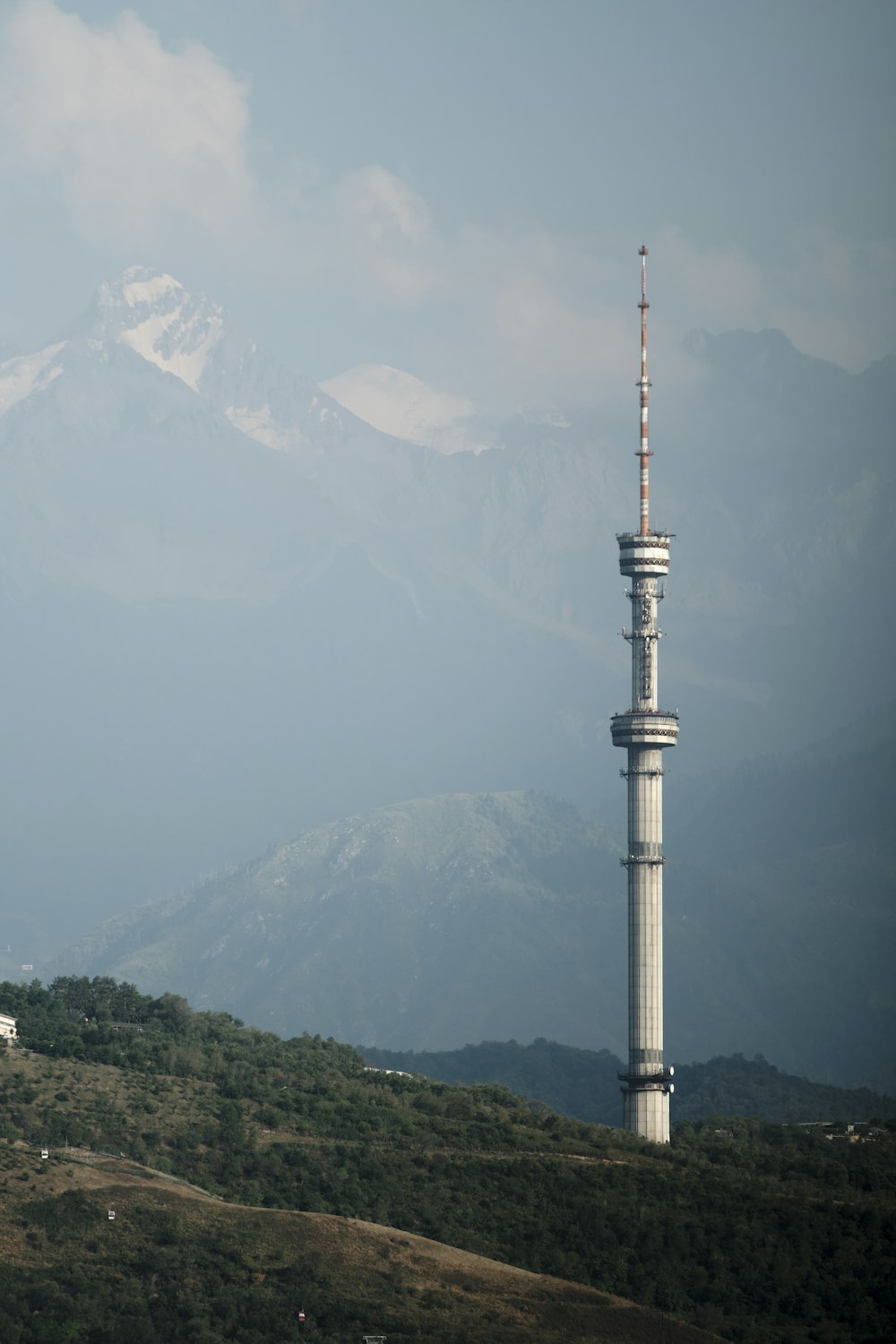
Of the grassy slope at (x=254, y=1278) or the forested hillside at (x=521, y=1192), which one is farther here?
the forested hillside at (x=521, y=1192)

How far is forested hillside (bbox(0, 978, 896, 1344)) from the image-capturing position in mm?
159875

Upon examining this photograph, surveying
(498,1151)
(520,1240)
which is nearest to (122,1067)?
(498,1151)

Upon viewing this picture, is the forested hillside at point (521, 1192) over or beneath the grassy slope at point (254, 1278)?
over

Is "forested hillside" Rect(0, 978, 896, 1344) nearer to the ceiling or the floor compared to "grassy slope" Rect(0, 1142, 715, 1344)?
nearer to the ceiling

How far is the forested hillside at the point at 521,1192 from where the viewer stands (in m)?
160

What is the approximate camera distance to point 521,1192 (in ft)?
565

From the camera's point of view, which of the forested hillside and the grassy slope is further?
the forested hillside

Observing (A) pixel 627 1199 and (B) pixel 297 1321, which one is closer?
(B) pixel 297 1321

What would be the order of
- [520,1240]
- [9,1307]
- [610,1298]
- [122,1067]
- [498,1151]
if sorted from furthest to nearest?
[122,1067], [498,1151], [520,1240], [610,1298], [9,1307]

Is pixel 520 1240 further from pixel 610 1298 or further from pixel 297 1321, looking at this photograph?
pixel 297 1321

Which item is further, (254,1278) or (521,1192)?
(521,1192)

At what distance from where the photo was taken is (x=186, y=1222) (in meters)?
150

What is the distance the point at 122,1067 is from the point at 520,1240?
1876 inches

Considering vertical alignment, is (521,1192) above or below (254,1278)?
above
